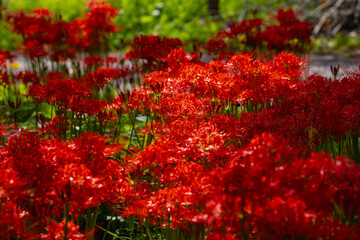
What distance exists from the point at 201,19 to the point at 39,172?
34.6ft

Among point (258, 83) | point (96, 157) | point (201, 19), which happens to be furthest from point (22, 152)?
point (201, 19)

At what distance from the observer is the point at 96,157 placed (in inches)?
65.2

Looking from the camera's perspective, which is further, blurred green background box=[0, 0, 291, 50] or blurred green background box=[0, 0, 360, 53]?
blurred green background box=[0, 0, 291, 50]

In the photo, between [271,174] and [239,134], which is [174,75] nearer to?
[239,134]

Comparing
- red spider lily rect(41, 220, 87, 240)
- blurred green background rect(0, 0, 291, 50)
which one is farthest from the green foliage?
red spider lily rect(41, 220, 87, 240)

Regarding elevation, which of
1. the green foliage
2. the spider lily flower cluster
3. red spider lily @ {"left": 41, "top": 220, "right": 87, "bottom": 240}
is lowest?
red spider lily @ {"left": 41, "top": 220, "right": 87, "bottom": 240}

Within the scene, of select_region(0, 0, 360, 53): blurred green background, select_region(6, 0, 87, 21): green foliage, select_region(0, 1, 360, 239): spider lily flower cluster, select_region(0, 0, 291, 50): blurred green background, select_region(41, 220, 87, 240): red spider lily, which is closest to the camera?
select_region(0, 1, 360, 239): spider lily flower cluster

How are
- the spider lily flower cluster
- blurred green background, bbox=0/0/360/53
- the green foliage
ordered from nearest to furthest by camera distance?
the spider lily flower cluster
blurred green background, bbox=0/0/360/53
the green foliage

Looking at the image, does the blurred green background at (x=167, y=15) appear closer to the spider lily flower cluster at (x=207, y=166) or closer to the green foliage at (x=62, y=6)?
the green foliage at (x=62, y=6)

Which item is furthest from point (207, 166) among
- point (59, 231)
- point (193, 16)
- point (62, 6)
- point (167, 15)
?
point (62, 6)

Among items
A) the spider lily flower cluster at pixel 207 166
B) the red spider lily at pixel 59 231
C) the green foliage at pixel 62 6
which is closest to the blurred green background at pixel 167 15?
the green foliage at pixel 62 6

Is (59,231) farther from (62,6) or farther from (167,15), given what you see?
(62,6)

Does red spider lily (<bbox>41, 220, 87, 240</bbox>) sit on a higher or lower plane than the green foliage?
lower

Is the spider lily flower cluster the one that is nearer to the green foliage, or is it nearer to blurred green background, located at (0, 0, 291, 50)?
blurred green background, located at (0, 0, 291, 50)
